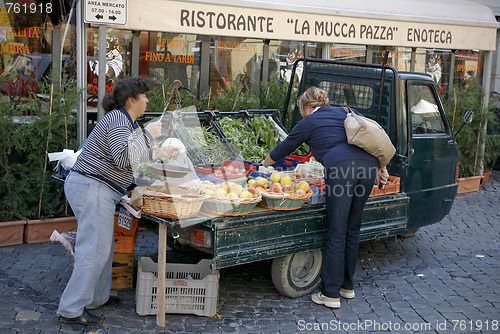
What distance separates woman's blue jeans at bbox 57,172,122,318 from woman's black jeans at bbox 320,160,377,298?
5.96 feet

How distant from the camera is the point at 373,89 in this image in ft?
20.5

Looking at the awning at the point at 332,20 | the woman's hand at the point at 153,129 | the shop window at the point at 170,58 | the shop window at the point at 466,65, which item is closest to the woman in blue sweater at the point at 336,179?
the woman's hand at the point at 153,129

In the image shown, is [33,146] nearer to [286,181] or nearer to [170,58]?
[286,181]

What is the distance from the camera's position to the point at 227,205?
4.55 meters

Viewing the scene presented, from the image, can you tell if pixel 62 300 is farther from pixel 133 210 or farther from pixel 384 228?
pixel 384 228

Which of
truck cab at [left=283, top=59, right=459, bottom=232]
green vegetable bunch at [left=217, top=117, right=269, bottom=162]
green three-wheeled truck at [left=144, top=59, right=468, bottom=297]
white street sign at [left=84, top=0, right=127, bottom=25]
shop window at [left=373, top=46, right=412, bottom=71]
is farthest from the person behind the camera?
shop window at [left=373, top=46, right=412, bottom=71]

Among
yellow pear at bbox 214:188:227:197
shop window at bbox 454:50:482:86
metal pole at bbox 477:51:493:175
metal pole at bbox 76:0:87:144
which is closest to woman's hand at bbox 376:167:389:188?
yellow pear at bbox 214:188:227:197

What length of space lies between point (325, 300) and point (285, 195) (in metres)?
1.06

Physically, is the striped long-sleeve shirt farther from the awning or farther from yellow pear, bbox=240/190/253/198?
the awning

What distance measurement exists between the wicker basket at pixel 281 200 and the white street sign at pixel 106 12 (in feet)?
8.14

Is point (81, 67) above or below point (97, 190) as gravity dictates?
above

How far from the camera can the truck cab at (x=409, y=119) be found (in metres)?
6.09

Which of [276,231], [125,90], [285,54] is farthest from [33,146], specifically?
[285,54]

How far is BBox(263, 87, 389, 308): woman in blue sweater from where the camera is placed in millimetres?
5062
